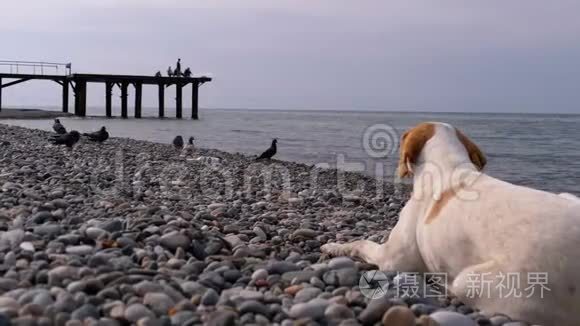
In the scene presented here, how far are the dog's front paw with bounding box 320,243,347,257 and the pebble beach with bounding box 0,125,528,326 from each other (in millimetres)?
101

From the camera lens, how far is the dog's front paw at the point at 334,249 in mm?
4820

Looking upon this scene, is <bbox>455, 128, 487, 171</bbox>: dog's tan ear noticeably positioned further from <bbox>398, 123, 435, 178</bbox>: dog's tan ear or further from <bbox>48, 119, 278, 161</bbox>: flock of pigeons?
<bbox>48, 119, 278, 161</bbox>: flock of pigeons

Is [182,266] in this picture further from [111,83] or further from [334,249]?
[111,83]

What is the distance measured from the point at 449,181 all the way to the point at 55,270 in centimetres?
249

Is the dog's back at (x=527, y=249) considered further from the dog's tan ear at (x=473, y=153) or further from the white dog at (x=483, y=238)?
the dog's tan ear at (x=473, y=153)

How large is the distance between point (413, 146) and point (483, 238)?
3.81 ft

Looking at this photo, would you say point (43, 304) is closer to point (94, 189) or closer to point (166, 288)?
point (166, 288)

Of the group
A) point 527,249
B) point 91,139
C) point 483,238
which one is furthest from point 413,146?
point 91,139

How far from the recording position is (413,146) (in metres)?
4.72

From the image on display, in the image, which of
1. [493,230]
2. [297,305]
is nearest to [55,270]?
[297,305]

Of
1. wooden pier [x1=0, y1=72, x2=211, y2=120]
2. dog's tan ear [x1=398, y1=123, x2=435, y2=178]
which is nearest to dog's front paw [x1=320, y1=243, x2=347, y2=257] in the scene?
dog's tan ear [x1=398, y1=123, x2=435, y2=178]

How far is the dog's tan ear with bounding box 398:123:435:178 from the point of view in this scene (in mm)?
4707

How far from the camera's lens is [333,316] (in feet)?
10.1

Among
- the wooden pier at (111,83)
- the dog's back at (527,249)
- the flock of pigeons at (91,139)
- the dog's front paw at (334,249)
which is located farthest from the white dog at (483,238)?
the wooden pier at (111,83)
